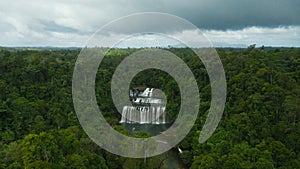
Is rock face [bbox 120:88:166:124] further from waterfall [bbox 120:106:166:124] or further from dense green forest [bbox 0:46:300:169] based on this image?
dense green forest [bbox 0:46:300:169]

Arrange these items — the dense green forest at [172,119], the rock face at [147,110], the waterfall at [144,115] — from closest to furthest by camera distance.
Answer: the dense green forest at [172,119] < the waterfall at [144,115] < the rock face at [147,110]

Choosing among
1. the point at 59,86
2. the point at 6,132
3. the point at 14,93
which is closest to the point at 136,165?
the point at 6,132

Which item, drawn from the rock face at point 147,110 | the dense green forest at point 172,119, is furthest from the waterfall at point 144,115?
the dense green forest at point 172,119

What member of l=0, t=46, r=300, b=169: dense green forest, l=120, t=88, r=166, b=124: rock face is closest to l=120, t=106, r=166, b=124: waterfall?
l=120, t=88, r=166, b=124: rock face

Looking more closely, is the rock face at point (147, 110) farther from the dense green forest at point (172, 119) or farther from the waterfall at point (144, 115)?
the dense green forest at point (172, 119)

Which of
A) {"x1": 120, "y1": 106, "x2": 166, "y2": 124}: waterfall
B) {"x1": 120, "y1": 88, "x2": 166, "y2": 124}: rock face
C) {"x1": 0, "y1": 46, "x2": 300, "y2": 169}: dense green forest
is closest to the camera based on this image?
{"x1": 0, "y1": 46, "x2": 300, "y2": 169}: dense green forest

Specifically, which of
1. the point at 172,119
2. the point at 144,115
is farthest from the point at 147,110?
the point at 172,119

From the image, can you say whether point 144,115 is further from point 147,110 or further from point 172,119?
point 172,119
